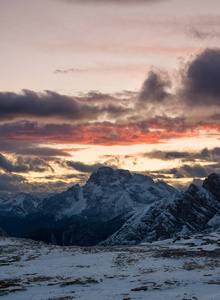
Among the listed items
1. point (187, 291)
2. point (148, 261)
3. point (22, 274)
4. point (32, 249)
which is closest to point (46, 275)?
point (22, 274)

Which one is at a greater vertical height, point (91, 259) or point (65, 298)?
point (65, 298)

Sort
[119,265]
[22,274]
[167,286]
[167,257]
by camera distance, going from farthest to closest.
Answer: [167,257] → [119,265] → [22,274] → [167,286]

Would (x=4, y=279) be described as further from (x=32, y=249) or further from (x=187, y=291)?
(x=32, y=249)

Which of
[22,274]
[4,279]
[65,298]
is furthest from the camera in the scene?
[22,274]

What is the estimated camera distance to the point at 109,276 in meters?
47.1

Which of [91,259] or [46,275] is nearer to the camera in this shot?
[46,275]

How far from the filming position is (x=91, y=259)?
65438 mm

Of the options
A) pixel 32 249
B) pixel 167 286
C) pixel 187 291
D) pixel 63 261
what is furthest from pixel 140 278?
pixel 32 249

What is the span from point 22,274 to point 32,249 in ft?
109

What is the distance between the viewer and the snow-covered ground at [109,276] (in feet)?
119

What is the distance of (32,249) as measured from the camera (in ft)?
275

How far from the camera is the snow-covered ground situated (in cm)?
3622

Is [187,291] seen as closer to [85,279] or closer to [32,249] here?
[85,279]

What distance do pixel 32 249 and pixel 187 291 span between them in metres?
57.1
